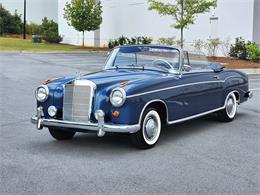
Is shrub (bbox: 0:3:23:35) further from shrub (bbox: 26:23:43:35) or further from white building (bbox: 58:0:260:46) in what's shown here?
white building (bbox: 58:0:260:46)

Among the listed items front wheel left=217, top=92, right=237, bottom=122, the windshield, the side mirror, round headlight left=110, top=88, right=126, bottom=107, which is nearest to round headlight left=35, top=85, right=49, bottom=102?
round headlight left=110, top=88, right=126, bottom=107

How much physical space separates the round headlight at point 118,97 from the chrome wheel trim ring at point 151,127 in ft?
1.63

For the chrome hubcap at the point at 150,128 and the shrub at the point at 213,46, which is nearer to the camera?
the chrome hubcap at the point at 150,128

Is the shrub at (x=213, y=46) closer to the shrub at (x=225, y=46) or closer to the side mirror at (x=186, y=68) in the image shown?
the shrub at (x=225, y=46)

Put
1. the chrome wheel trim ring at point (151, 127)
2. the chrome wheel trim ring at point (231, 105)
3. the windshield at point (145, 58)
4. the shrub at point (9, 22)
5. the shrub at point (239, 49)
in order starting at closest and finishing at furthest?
1. the chrome wheel trim ring at point (151, 127)
2. the windshield at point (145, 58)
3. the chrome wheel trim ring at point (231, 105)
4. the shrub at point (239, 49)
5. the shrub at point (9, 22)

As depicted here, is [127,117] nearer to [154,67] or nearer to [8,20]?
[154,67]

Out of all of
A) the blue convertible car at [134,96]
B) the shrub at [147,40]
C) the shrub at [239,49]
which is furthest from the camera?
the shrub at [147,40]

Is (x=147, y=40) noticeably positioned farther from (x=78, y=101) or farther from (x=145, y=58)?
(x=78, y=101)

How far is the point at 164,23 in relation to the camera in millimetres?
31891

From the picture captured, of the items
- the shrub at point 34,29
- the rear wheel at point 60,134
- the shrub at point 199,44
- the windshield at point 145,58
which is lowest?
the rear wheel at point 60,134

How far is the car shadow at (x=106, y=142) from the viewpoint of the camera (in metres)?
6.31

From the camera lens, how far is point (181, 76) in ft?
23.4

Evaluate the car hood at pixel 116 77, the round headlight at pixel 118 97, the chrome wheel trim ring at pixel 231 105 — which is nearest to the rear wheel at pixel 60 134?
the car hood at pixel 116 77

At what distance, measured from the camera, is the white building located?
82.7 feet
